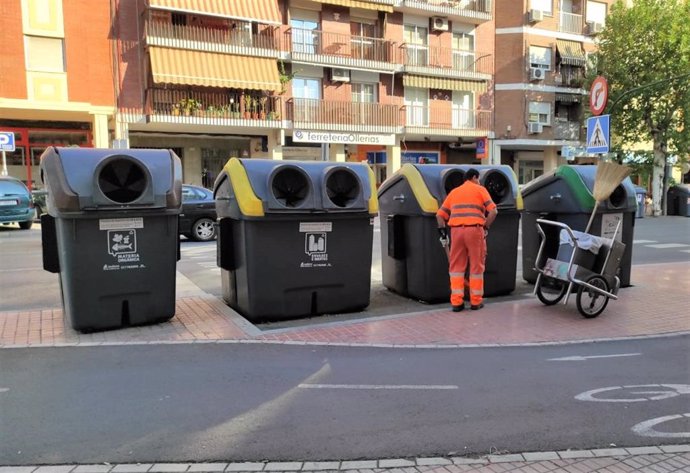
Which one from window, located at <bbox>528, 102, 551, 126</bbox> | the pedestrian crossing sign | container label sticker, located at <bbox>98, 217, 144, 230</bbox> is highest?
window, located at <bbox>528, 102, 551, 126</bbox>

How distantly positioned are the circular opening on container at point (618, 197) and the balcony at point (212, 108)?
18.4 metres

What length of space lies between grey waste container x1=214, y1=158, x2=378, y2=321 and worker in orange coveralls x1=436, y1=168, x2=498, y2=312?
89cm

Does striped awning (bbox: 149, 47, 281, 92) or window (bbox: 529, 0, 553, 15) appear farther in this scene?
window (bbox: 529, 0, 553, 15)

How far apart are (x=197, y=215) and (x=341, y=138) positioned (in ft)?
42.4

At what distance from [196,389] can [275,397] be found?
61 centimetres

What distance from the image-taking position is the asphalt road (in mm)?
3398

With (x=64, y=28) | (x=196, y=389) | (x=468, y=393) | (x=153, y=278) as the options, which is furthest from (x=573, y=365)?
(x=64, y=28)

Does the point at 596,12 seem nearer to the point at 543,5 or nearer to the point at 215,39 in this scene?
the point at 543,5

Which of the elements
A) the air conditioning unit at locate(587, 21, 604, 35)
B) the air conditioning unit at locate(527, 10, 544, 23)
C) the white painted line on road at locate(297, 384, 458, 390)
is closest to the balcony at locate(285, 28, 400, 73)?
the air conditioning unit at locate(527, 10, 544, 23)

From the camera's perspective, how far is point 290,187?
6.48 meters

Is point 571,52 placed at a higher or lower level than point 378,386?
higher

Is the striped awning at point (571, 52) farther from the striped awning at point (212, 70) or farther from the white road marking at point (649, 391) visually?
the white road marking at point (649, 391)

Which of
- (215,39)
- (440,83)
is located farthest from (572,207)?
(440,83)

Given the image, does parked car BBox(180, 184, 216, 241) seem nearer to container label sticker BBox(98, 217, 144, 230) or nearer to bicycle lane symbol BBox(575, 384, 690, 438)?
container label sticker BBox(98, 217, 144, 230)
